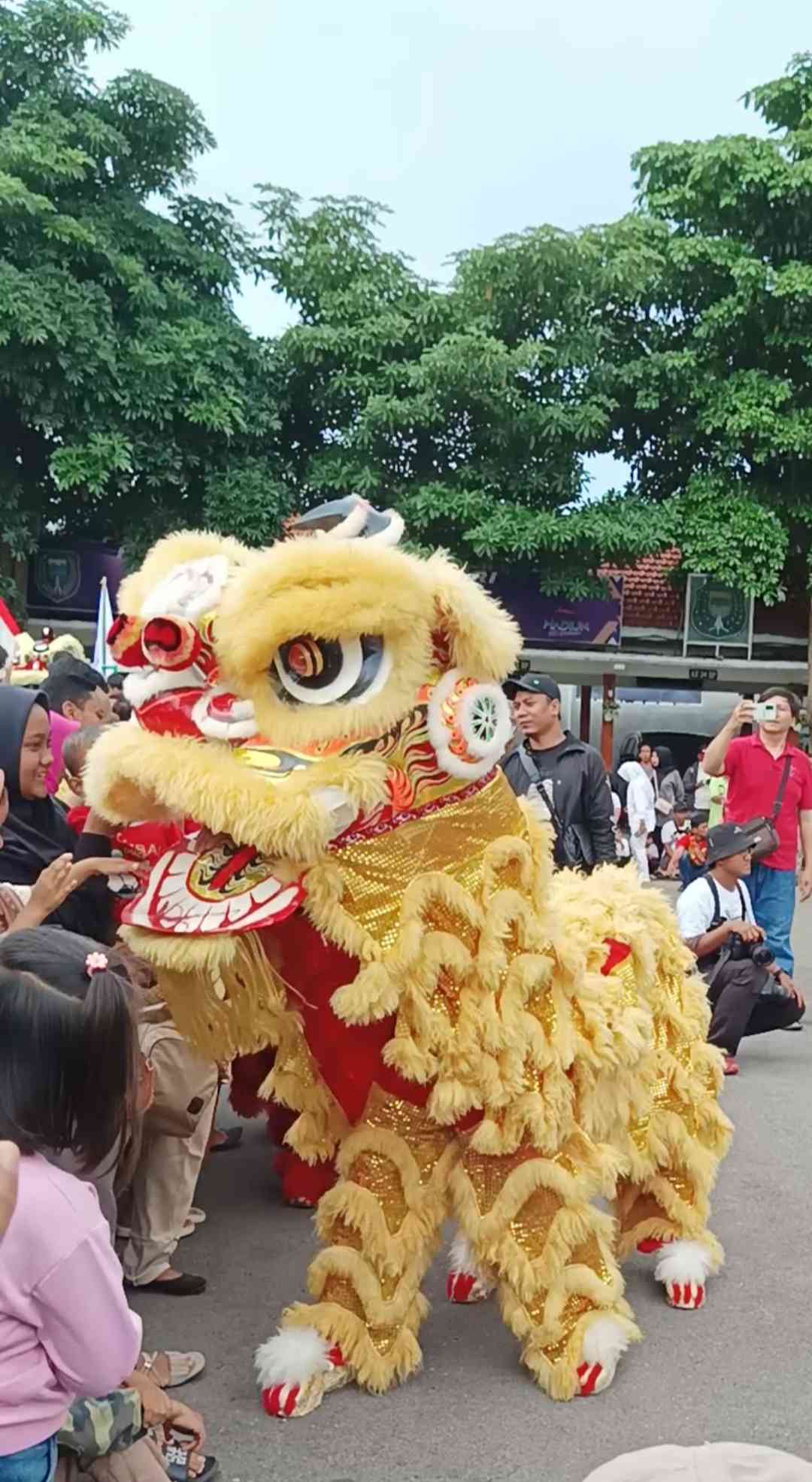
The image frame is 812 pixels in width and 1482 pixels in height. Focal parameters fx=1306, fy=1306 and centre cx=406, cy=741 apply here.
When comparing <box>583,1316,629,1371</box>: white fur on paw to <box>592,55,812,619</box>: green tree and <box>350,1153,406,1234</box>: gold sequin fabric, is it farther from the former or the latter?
→ <box>592,55,812,619</box>: green tree

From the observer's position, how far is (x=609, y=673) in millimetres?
16703

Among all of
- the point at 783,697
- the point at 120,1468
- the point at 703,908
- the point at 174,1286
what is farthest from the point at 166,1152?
the point at 783,697

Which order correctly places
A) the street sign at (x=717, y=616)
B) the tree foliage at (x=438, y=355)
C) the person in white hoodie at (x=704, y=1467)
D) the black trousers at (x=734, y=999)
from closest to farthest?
the person in white hoodie at (x=704, y=1467)
the black trousers at (x=734, y=999)
the tree foliage at (x=438, y=355)
the street sign at (x=717, y=616)

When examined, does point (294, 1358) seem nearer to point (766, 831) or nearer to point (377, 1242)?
point (377, 1242)

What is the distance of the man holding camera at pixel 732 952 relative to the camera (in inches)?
206

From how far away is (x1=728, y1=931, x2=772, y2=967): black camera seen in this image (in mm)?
5242

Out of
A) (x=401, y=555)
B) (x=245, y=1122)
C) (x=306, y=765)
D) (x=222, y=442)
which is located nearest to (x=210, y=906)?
(x=306, y=765)

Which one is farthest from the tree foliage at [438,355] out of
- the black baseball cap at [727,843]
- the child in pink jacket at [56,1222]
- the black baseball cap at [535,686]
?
the child in pink jacket at [56,1222]

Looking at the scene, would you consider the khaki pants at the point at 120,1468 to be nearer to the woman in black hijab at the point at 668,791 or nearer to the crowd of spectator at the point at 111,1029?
the crowd of spectator at the point at 111,1029

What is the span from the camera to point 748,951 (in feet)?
17.4

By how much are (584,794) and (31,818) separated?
1.94m

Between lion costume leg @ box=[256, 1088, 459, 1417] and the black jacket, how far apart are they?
6.52 feet

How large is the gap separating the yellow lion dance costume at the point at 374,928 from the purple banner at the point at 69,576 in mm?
13604

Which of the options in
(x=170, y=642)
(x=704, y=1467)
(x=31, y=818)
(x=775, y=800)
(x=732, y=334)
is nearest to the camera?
(x=704, y=1467)
